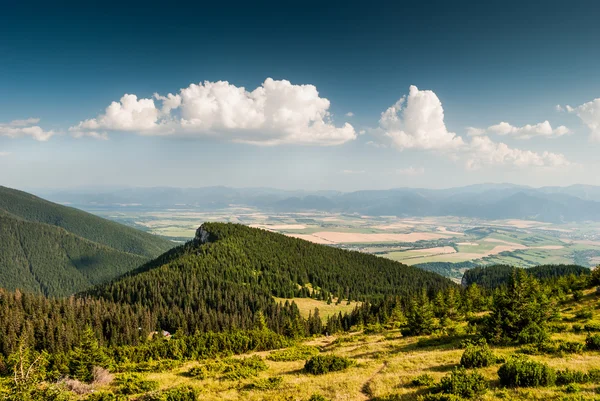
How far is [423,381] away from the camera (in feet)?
99.1

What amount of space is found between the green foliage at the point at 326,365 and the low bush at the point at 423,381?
11.7 m

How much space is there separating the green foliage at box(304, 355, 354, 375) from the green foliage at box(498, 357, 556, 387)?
18656mm

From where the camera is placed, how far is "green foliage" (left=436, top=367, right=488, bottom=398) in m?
25.1

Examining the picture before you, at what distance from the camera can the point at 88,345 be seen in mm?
63688

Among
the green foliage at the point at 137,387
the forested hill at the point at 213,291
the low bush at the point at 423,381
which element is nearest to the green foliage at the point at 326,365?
the low bush at the point at 423,381


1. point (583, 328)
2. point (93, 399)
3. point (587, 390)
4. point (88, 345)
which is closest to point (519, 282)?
point (583, 328)

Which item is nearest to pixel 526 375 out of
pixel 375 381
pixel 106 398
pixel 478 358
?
pixel 478 358

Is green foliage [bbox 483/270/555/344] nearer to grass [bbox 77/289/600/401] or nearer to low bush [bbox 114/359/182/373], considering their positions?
grass [bbox 77/289/600/401]

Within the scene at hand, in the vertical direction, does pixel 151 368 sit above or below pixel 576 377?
below

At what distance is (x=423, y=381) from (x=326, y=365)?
558 inches

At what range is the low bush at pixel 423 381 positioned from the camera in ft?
98.1

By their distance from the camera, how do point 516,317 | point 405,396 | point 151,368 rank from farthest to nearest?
1. point 151,368
2. point 516,317
3. point 405,396

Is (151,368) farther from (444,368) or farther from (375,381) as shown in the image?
(444,368)

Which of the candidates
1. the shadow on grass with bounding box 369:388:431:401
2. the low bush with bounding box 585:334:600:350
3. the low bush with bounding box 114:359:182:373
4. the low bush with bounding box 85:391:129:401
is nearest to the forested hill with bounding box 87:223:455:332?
the low bush with bounding box 114:359:182:373
